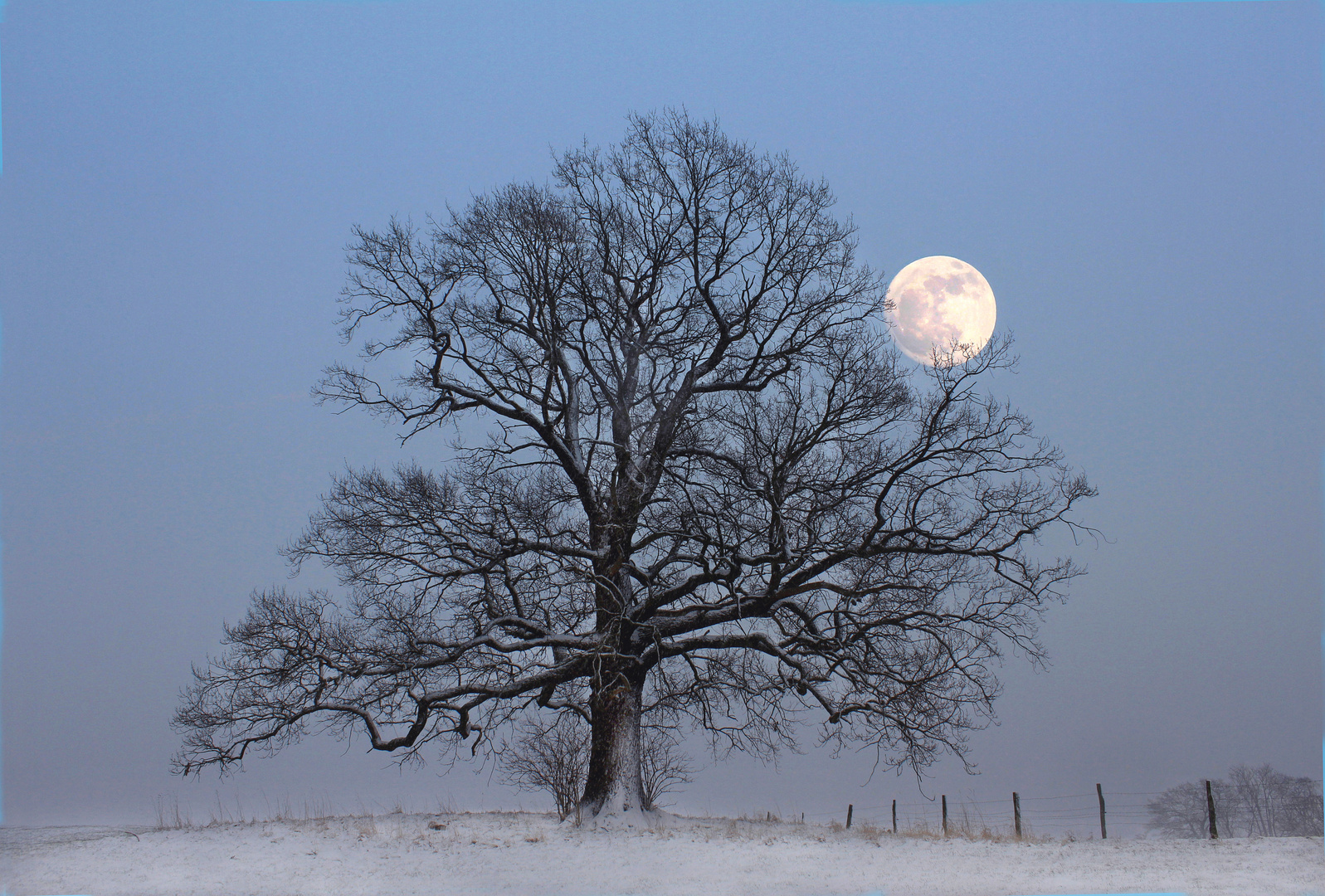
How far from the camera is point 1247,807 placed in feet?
70.8

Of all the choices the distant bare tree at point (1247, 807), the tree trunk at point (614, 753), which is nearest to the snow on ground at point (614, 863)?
the tree trunk at point (614, 753)

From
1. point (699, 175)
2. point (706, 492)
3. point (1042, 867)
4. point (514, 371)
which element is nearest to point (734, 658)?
point (706, 492)

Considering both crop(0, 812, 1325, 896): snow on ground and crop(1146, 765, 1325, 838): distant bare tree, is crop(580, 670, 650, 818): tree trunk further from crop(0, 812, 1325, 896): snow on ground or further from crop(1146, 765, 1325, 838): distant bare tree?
crop(1146, 765, 1325, 838): distant bare tree

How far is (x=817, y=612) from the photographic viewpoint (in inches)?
549

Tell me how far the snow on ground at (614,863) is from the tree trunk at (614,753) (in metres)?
0.53

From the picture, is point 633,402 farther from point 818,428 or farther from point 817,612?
point 817,612

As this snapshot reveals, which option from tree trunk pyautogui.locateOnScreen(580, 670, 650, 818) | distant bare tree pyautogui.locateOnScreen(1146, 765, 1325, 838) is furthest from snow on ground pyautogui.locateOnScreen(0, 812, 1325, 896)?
distant bare tree pyautogui.locateOnScreen(1146, 765, 1325, 838)

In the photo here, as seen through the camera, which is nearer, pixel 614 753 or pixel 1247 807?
pixel 614 753

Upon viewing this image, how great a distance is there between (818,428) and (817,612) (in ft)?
9.09

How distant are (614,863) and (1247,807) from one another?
17376 mm

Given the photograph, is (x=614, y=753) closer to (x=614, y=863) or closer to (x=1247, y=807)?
(x=614, y=863)

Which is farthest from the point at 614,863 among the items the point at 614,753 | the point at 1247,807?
the point at 1247,807

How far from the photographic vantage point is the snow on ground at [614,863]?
1113 centimetres

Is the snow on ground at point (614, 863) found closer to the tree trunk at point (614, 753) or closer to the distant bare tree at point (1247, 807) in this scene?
the tree trunk at point (614, 753)
